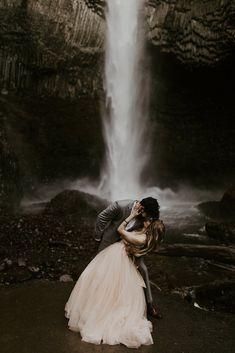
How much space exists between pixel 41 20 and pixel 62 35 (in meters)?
0.92

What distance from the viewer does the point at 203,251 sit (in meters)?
9.24

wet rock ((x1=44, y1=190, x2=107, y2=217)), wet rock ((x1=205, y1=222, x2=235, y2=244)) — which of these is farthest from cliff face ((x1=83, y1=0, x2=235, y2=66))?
wet rock ((x1=205, y1=222, x2=235, y2=244))

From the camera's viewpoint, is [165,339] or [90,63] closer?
[165,339]

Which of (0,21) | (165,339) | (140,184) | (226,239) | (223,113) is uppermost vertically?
(0,21)

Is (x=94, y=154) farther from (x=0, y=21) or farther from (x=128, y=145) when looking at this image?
(x=0, y=21)

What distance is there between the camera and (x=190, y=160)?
757 inches

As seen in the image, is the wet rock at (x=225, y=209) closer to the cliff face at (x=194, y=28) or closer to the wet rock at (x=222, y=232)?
the wet rock at (x=222, y=232)

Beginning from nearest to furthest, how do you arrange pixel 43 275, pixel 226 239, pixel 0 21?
pixel 43 275, pixel 226 239, pixel 0 21

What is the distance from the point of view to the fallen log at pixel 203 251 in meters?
8.65

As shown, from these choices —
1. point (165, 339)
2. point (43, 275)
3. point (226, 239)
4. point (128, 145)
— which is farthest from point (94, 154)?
point (165, 339)

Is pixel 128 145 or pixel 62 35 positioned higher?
pixel 62 35

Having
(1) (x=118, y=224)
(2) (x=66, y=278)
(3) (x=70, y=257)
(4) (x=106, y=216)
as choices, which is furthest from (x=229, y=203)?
(4) (x=106, y=216)

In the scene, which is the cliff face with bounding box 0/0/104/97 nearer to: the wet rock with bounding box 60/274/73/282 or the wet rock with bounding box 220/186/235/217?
the wet rock with bounding box 220/186/235/217

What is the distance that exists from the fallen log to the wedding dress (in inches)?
138
